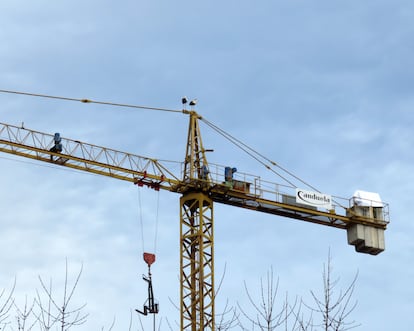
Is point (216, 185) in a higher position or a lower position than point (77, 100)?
lower

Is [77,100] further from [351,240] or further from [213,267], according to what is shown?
[351,240]

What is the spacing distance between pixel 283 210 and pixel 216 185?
7.31 metres

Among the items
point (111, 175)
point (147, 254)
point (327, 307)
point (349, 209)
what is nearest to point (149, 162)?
point (111, 175)

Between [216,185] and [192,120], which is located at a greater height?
[192,120]

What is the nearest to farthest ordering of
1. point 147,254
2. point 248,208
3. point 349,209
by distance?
point 147,254 → point 248,208 → point 349,209

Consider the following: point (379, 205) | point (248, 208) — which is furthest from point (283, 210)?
point (379, 205)

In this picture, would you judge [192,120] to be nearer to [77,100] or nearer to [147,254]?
[77,100]

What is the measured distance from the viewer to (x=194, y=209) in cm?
8400

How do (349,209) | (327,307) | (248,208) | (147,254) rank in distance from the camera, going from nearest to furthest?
1. (327,307)
2. (147,254)
3. (248,208)
4. (349,209)

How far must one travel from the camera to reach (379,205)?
305 feet

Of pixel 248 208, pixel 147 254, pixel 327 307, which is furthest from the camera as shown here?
pixel 248 208

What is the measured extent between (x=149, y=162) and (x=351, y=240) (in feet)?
65.1

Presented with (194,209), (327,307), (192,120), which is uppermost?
(192,120)

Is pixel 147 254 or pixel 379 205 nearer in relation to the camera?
pixel 147 254
